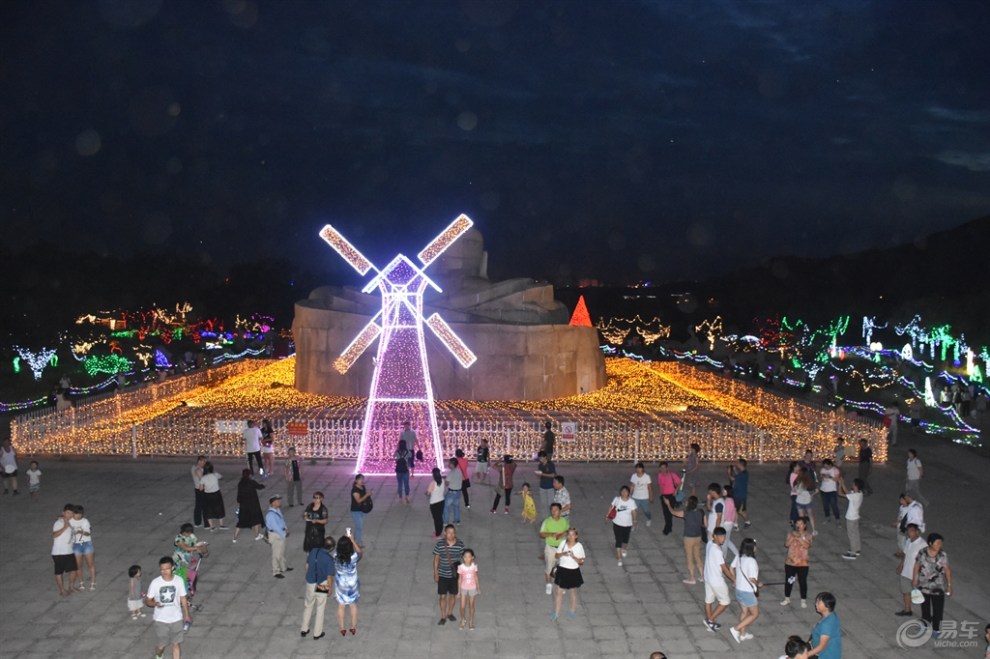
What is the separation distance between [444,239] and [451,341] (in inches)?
125

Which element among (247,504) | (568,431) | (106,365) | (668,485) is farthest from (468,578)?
(106,365)

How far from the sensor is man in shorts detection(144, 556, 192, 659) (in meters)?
7.81

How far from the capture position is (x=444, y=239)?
770 inches

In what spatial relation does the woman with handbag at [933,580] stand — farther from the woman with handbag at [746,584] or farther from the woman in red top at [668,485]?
the woman in red top at [668,485]

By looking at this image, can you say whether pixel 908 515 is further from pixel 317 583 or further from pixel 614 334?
pixel 614 334

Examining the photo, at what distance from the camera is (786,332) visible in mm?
69000

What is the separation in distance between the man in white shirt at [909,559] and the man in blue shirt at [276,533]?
7730 mm

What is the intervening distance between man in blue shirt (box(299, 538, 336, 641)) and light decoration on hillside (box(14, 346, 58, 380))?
1269 inches

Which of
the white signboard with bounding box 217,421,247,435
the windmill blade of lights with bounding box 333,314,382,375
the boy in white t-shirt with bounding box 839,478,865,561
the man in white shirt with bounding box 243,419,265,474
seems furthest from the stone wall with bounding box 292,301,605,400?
the boy in white t-shirt with bounding box 839,478,865,561

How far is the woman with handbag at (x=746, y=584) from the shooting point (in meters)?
8.60

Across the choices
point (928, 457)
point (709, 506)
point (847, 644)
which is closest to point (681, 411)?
point (928, 457)

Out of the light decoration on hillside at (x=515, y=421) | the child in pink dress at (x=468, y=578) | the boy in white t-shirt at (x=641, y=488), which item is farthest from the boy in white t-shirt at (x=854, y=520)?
the light decoration on hillside at (x=515, y=421)

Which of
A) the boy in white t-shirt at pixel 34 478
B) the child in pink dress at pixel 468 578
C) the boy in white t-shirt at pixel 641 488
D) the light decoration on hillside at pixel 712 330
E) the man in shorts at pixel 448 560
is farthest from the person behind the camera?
the light decoration on hillside at pixel 712 330

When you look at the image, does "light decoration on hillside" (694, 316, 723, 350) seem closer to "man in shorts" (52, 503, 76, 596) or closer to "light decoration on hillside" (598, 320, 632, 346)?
"light decoration on hillside" (598, 320, 632, 346)
